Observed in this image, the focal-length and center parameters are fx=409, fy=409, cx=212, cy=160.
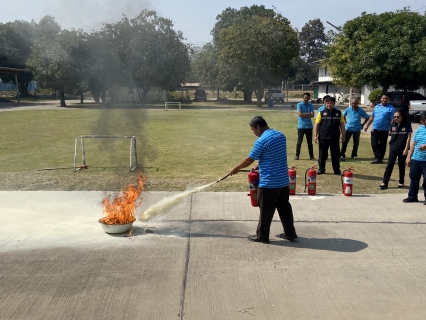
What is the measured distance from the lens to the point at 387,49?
79.7ft

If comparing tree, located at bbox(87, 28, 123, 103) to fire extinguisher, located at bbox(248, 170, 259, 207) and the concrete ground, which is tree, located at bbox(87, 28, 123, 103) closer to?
the concrete ground

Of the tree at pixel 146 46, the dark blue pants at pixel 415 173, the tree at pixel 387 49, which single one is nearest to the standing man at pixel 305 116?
the tree at pixel 146 46

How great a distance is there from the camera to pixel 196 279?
433 centimetres

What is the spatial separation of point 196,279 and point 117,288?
81 centimetres

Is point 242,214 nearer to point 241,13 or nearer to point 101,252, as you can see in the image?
point 101,252

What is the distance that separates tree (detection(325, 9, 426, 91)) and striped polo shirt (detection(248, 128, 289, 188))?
21792 millimetres

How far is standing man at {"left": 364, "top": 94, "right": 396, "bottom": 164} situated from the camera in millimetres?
10344

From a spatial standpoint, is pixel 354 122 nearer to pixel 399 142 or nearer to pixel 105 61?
pixel 399 142

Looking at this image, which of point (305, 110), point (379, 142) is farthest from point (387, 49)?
point (305, 110)

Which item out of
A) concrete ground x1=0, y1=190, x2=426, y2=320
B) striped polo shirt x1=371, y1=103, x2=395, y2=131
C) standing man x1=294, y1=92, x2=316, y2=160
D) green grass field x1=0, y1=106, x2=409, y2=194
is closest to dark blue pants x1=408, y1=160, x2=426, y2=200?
concrete ground x1=0, y1=190, x2=426, y2=320

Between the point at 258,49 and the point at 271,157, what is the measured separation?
112 ft

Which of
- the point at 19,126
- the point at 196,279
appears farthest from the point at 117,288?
the point at 19,126

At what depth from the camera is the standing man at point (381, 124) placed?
407 inches

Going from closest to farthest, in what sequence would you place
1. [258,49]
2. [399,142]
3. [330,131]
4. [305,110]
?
[399,142] → [330,131] → [305,110] → [258,49]
